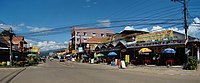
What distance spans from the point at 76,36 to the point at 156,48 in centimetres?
7322

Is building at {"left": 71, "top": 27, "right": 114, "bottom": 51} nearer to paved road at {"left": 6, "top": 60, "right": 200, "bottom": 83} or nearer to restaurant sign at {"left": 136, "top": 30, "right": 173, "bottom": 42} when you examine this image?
restaurant sign at {"left": 136, "top": 30, "right": 173, "bottom": 42}

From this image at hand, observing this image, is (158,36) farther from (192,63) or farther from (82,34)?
(82,34)

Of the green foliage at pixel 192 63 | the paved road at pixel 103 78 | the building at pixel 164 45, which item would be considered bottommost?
the paved road at pixel 103 78

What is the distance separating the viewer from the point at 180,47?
1347 inches

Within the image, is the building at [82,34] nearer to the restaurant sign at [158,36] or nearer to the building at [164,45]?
the building at [164,45]

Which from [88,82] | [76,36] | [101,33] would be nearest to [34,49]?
[76,36]

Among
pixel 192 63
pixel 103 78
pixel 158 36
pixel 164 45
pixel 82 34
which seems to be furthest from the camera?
pixel 82 34

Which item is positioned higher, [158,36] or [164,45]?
[158,36]

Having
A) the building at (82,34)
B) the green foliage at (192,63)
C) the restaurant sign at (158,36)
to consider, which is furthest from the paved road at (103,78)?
the building at (82,34)

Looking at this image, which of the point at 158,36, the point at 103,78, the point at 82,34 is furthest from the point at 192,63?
the point at 82,34

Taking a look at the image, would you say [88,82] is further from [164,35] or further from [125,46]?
[125,46]

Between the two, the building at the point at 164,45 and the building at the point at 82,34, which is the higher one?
the building at the point at 82,34

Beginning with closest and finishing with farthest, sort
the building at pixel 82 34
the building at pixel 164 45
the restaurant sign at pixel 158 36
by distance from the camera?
the building at pixel 164 45
the restaurant sign at pixel 158 36
the building at pixel 82 34

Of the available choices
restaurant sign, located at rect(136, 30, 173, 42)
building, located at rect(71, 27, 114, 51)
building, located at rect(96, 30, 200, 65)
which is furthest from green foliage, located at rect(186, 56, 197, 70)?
building, located at rect(71, 27, 114, 51)
